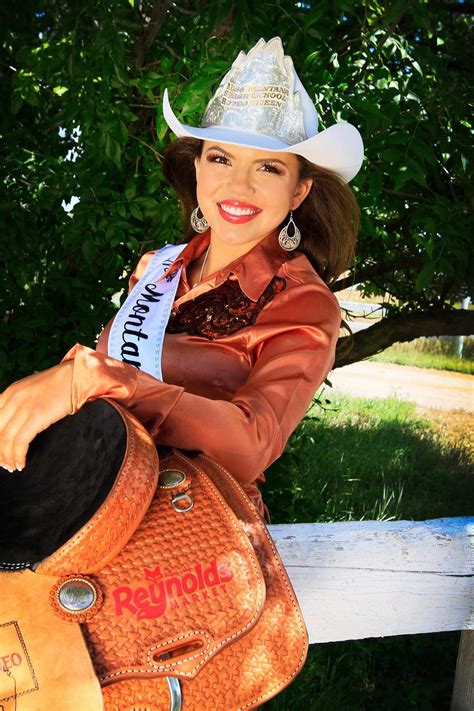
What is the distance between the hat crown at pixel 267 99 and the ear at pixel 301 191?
4.7 inches

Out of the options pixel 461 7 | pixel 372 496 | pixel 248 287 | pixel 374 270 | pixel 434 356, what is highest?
pixel 461 7

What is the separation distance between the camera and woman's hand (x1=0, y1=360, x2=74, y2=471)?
1287 millimetres

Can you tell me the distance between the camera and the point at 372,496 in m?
5.92

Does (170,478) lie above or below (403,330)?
above

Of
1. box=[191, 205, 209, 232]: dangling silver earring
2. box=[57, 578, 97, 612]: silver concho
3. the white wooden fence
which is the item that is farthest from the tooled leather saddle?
box=[191, 205, 209, 232]: dangling silver earring

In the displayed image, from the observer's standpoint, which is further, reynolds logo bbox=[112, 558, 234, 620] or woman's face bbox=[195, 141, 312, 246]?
woman's face bbox=[195, 141, 312, 246]

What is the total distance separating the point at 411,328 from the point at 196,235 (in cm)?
251

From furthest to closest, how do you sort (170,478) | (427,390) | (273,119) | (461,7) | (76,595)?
(427,390), (461,7), (273,119), (170,478), (76,595)

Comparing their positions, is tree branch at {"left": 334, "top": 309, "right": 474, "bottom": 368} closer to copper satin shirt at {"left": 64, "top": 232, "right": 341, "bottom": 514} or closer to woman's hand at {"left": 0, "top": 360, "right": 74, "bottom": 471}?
copper satin shirt at {"left": 64, "top": 232, "right": 341, "bottom": 514}

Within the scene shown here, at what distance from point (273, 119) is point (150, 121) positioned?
1.75 meters

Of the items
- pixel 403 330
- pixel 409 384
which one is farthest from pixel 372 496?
pixel 409 384

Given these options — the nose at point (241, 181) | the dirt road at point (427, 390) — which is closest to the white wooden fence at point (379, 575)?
the nose at point (241, 181)

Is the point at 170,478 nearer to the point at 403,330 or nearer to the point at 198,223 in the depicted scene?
the point at 198,223

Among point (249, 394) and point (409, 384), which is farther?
point (409, 384)
